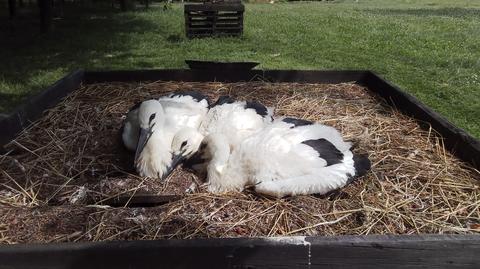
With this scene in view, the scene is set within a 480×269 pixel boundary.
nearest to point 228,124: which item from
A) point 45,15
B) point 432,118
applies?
point 432,118

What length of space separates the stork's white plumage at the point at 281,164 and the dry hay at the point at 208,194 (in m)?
0.08

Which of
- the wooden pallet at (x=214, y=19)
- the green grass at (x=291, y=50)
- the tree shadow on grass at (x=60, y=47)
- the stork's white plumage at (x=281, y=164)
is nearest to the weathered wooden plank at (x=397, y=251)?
the stork's white plumage at (x=281, y=164)

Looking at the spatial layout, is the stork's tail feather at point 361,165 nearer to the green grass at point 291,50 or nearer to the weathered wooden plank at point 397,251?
the weathered wooden plank at point 397,251

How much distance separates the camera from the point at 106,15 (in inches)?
640

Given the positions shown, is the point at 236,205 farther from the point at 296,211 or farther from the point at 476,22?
the point at 476,22

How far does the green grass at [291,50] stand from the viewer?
710 cm

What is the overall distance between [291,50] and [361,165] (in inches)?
287

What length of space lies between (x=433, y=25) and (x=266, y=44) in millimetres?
5606

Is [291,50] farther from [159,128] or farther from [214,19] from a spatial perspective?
[159,128]

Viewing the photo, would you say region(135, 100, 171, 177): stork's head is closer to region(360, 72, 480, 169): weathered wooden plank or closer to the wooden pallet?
region(360, 72, 480, 169): weathered wooden plank

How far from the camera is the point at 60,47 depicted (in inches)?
405

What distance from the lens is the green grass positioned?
7098 millimetres

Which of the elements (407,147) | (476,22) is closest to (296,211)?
(407,147)

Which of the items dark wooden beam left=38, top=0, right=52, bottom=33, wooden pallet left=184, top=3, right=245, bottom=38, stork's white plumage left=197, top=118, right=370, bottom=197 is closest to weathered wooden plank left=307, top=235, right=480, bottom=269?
stork's white plumage left=197, top=118, right=370, bottom=197
